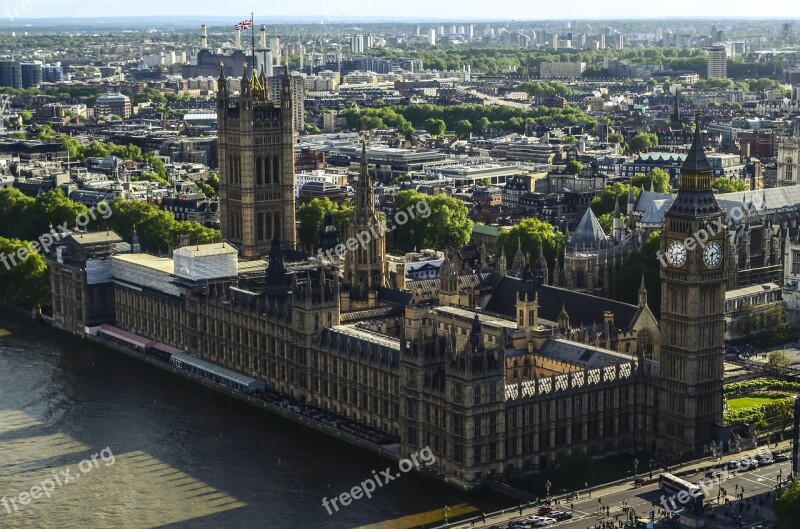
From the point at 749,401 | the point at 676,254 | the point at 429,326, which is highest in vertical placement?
the point at 676,254

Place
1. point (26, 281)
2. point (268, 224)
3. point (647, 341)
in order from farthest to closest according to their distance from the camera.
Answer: point (26, 281), point (268, 224), point (647, 341)

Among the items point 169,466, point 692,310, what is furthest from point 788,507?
point 169,466

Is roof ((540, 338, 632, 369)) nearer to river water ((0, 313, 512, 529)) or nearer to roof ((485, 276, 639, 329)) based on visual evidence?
roof ((485, 276, 639, 329))

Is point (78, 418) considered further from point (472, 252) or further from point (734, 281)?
Result: point (734, 281)

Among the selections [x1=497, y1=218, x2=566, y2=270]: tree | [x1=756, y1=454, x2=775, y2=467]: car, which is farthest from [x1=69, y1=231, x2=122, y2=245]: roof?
[x1=756, y1=454, x2=775, y2=467]: car

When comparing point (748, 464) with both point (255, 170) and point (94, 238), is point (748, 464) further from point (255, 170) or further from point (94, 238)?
point (94, 238)

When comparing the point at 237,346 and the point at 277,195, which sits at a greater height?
the point at 277,195

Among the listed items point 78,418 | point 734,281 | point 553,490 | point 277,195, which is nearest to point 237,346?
point 78,418

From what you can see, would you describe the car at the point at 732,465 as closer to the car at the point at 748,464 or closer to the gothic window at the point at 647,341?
the car at the point at 748,464
